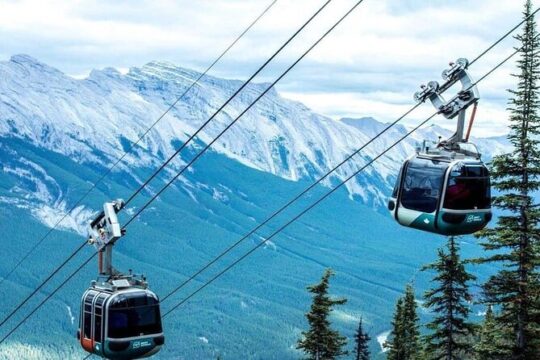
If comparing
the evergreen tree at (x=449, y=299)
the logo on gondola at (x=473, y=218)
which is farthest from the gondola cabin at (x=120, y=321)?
the evergreen tree at (x=449, y=299)

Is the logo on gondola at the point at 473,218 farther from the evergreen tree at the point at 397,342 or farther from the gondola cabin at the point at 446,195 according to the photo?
the evergreen tree at the point at 397,342

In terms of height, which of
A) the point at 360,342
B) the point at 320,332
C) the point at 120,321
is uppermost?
the point at 360,342

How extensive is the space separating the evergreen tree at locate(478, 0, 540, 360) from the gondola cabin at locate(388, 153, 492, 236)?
380 inches

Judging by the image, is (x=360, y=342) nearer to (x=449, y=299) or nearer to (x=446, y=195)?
(x=449, y=299)

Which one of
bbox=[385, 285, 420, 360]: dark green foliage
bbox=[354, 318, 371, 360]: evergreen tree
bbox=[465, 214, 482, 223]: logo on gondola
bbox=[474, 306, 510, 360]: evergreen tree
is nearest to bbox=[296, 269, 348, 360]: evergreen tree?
bbox=[474, 306, 510, 360]: evergreen tree

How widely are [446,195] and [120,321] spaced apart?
12.9 m

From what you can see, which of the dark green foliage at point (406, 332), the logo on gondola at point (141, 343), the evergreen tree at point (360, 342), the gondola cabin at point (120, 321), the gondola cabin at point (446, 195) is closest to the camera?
the gondola cabin at point (446, 195)

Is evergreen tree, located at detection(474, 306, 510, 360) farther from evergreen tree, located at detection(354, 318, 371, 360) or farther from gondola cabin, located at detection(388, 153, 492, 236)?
evergreen tree, located at detection(354, 318, 371, 360)

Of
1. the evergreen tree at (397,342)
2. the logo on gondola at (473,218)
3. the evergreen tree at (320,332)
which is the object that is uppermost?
the evergreen tree at (397,342)

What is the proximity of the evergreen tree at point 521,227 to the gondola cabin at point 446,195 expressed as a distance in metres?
9.65

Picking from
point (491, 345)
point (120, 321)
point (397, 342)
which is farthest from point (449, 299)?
point (397, 342)

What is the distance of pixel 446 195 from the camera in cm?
2662

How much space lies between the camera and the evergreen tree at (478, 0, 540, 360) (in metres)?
37.0

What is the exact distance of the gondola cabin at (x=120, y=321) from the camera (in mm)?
32531
